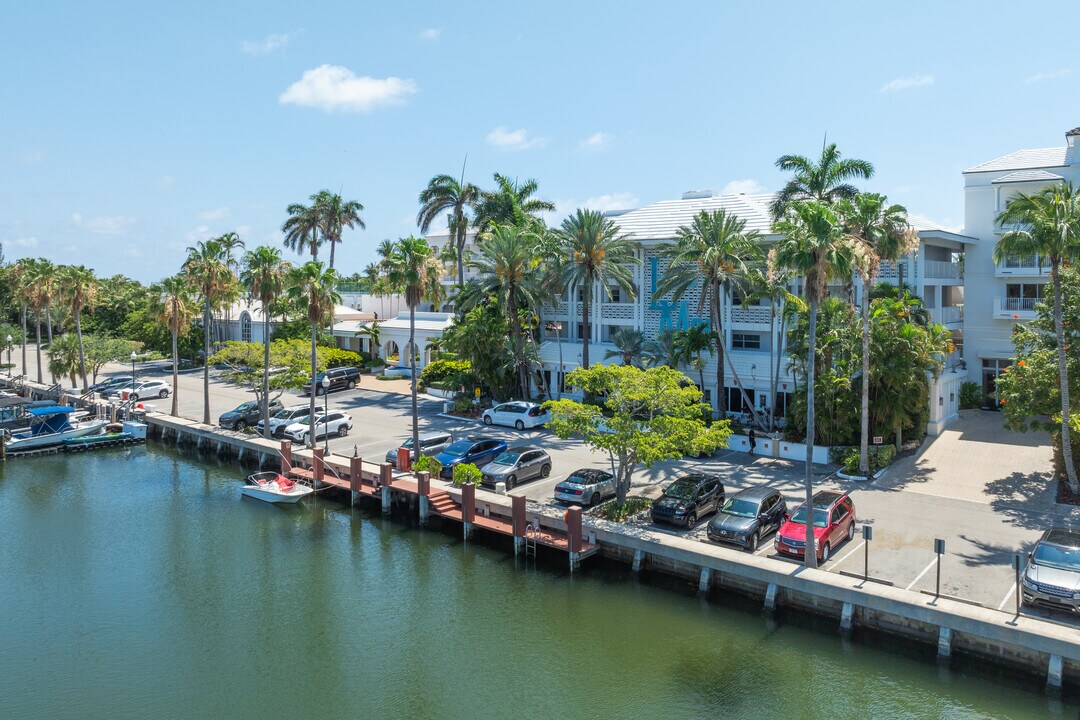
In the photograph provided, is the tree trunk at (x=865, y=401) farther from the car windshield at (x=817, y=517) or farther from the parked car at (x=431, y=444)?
the parked car at (x=431, y=444)

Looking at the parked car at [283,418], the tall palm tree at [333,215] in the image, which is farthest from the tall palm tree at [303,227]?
the parked car at [283,418]

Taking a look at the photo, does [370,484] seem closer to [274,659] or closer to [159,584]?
[159,584]

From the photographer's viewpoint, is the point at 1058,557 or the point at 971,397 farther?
the point at 971,397

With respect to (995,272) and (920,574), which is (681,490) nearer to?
(920,574)

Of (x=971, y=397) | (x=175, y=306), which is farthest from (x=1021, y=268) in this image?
(x=175, y=306)

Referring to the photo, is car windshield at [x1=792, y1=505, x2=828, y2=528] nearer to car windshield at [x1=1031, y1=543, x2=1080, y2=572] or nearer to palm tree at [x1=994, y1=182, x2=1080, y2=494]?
car windshield at [x1=1031, y1=543, x2=1080, y2=572]

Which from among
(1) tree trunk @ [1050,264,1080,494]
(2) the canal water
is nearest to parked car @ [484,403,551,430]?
(2) the canal water
